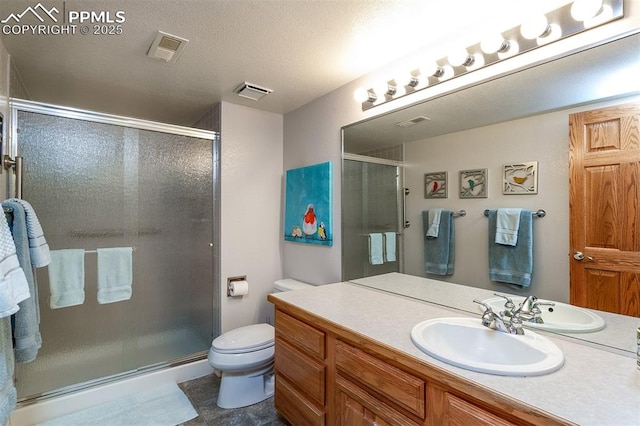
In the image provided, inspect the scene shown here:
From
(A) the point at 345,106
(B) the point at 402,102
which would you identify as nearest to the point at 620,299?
(B) the point at 402,102

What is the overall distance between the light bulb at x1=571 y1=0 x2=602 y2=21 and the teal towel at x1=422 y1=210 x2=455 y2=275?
35.9 inches

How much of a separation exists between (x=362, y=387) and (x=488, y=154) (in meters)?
1.19

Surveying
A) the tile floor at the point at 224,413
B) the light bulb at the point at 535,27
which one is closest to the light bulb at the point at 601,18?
the light bulb at the point at 535,27

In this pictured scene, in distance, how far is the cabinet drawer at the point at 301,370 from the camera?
144 cm

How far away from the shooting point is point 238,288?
247 centimetres

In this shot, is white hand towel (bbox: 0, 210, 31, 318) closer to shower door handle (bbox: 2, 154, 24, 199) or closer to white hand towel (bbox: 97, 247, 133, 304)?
shower door handle (bbox: 2, 154, 24, 199)

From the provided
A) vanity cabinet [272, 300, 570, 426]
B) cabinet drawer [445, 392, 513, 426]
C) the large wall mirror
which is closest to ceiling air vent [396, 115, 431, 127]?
the large wall mirror

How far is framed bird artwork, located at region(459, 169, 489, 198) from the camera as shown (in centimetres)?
144

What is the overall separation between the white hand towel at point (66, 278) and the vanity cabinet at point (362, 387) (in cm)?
130

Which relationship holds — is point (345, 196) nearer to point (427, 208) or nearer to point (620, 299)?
point (427, 208)

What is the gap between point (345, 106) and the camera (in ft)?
7.20

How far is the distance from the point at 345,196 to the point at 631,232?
58.6 inches

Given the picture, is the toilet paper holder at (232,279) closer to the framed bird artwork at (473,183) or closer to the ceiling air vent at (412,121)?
the ceiling air vent at (412,121)

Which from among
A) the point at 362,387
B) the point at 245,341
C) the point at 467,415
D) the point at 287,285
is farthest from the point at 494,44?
the point at 245,341
